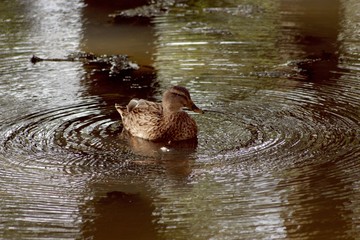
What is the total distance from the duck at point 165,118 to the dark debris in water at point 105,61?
2443 mm

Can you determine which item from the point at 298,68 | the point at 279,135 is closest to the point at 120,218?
the point at 279,135

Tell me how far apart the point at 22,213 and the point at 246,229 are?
73.7 inches

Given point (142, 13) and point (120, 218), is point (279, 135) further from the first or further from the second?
point (142, 13)

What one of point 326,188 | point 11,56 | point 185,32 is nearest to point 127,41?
point 185,32

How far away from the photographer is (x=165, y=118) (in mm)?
9438

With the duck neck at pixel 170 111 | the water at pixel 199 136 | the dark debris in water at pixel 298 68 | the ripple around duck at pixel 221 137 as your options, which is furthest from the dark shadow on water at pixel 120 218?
the dark debris in water at pixel 298 68

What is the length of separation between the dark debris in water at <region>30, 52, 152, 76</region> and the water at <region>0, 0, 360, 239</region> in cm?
17

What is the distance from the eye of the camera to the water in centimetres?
695

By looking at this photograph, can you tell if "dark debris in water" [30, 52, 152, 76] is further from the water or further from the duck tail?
the duck tail

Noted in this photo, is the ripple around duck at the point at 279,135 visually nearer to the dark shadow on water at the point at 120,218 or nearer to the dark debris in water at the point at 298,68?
the dark shadow on water at the point at 120,218

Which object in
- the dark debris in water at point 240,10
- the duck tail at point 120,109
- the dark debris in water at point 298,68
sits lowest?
the dark debris in water at point 240,10

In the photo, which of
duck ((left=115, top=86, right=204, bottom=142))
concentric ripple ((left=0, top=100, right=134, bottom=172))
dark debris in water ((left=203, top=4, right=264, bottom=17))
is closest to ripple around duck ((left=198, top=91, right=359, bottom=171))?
duck ((left=115, top=86, right=204, bottom=142))

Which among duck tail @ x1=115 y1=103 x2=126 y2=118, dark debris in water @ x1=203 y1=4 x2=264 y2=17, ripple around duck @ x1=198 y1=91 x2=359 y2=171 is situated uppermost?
duck tail @ x1=115 y1=103 x2=126 y2=118

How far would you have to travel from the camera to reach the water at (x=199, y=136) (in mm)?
6945
